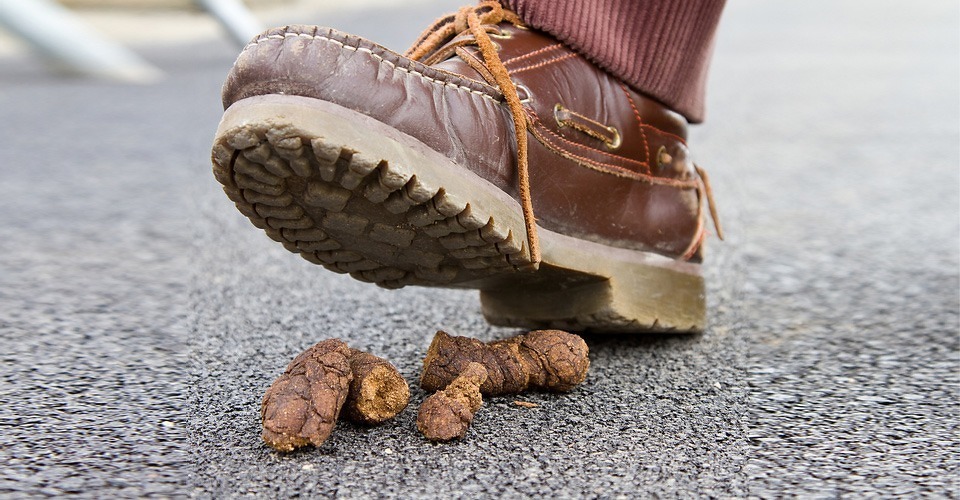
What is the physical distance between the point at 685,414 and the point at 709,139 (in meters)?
1.89

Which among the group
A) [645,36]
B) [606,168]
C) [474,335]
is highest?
[645,36]

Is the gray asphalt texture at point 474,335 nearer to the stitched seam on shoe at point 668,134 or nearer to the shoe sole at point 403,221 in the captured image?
the shoe sole at point 403,221

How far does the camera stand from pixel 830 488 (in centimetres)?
75

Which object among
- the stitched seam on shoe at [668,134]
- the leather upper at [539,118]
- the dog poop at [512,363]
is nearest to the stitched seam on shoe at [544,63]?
the leather upper at [539,118]

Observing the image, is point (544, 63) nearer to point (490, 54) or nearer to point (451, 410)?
point (490, 54)

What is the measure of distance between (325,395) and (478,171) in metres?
0.26

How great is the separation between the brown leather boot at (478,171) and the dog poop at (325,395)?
0.12 meters

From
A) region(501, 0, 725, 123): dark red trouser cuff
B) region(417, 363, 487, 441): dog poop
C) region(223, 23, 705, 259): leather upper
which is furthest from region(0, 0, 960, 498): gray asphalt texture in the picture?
region(501, 0, 725, 123): dark red trouser cuff

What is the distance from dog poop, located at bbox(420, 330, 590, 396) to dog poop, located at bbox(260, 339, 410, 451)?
0.06m

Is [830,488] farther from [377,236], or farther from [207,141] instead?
[207,141]

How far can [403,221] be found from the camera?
849 mm

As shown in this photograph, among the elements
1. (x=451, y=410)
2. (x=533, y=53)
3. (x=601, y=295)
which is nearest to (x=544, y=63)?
(x=533, y=53)

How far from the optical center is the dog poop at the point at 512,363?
912 mm

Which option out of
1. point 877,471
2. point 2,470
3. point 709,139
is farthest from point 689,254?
point 709,139
